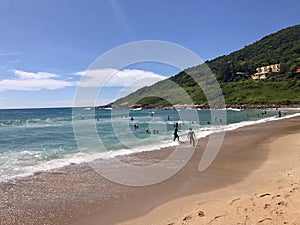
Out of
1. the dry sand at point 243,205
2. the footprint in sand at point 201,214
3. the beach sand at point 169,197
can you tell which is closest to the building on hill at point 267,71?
the beach sand at point 169,197

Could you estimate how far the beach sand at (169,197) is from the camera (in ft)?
26.6

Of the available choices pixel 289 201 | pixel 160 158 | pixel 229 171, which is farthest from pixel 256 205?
pixel 160 158

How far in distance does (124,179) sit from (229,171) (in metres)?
5.02

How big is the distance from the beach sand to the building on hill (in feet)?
497

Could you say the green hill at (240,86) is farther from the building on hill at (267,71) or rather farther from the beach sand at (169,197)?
the beach sand at (169,197)

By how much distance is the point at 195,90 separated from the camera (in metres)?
160

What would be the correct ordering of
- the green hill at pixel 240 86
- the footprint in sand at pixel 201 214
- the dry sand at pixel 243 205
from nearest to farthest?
the dry sand at pixel 243 205 → the footprint in sand at pixel 201 214 → the green hill at pixel 240 86

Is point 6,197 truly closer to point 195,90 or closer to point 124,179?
point 124,179

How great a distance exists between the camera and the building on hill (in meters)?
156

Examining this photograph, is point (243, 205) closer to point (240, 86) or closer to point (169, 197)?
point (169, 197)

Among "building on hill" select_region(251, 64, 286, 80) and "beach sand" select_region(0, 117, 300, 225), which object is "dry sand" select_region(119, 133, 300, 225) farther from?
"building on hill" select_region(251, 64, 286, 80)

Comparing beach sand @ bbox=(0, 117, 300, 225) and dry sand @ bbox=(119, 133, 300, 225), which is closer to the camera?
dry sand @ bbox=(119, 133, 300, 225)

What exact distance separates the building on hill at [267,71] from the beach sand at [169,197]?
497 feet

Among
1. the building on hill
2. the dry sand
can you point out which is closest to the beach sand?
the dry sand
